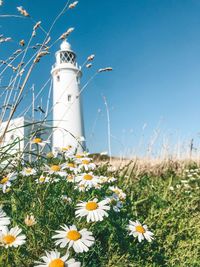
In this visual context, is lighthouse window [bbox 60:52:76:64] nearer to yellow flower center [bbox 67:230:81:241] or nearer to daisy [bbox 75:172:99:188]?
daisy [bbox 75:172:99:188]

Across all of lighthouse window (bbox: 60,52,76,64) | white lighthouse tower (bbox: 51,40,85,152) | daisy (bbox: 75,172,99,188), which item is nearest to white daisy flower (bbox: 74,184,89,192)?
daisy (bbox: 75,172,99,188)

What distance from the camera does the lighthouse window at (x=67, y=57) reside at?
22.2 metres

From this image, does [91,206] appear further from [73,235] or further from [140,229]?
[140,229]

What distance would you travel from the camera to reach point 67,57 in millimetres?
22453

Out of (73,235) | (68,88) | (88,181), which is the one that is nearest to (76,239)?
(73,235)

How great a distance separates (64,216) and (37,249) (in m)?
0.27

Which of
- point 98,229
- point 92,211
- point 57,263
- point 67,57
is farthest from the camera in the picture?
point 67,57

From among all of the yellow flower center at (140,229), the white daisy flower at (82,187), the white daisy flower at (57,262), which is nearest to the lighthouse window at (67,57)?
the white daisy flower at (82,187)

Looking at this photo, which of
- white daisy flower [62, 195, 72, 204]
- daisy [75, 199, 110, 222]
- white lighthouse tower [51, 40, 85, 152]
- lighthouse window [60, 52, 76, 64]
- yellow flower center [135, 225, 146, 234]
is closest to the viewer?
Answer: daisy [75, 199, 110, 222]

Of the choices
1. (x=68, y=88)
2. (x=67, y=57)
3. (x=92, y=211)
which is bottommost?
(x=92, y=211)

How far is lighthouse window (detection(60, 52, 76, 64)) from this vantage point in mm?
22172

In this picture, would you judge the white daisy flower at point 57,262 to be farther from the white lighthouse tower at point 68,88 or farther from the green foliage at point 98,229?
the white lighthouse tower at point 68,88

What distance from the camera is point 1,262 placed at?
4.64 ft

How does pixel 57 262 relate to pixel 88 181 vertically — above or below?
below
